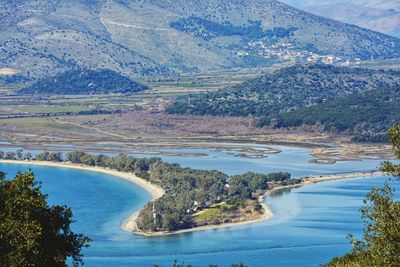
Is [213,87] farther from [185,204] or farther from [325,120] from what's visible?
[185,204]

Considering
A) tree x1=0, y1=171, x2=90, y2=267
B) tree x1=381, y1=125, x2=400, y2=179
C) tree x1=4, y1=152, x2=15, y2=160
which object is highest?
tree x1=381, y1=125, x2=400, y2=179

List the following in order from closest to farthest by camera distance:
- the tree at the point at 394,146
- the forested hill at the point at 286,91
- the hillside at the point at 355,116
A: the tree at the point at 394,146, the hillside at the point at 355,116, the forested hill at the point at 286,91

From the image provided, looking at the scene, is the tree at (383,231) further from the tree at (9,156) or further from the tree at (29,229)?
the tree at (9,156)

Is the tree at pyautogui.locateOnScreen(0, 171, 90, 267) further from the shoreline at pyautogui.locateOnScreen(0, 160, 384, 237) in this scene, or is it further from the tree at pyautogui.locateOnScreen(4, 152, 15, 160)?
the tree at pyautogui.locateOnScreen(4, 152, 15, 160)

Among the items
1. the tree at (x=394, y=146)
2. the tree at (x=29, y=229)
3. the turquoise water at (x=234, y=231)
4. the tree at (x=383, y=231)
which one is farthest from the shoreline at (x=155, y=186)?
the tree at (x=394, y=146)

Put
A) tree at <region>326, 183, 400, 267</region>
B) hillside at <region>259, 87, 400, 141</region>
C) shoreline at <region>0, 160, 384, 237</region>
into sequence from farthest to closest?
hillside at <region>259, 87, 400, 141</region>
shoreline at <region>0, 160, 384, 237</region>
tree at <region>326, 183, 400, 267</region>

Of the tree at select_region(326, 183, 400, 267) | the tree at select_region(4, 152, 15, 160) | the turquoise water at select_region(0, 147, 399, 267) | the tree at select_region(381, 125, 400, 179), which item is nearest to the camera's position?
the tree at select_region(326, 183, 400, 267)

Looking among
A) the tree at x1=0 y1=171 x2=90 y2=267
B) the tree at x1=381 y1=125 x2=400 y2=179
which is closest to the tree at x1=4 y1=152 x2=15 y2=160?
the tree at x1=0 y1=171 x2=90 y2=267
